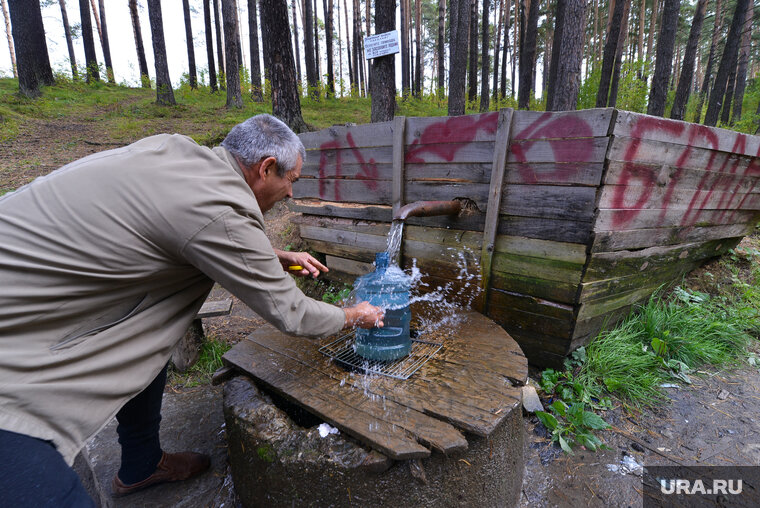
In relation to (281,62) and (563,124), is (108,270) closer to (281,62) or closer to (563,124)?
(563,124)

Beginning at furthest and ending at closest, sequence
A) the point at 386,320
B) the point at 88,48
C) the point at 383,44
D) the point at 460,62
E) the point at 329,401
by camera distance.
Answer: the point at 88,48, the point at 460,62, the point at 383,44, the point at 386,320, the point at 329,401

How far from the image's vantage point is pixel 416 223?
3.61 metres

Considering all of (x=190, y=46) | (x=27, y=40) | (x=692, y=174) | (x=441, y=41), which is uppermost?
A: (x=190, y=46)

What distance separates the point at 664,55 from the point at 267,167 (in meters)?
11.5

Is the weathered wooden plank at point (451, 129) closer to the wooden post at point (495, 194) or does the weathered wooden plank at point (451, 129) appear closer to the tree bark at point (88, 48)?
the wooden post at point (495, 194)

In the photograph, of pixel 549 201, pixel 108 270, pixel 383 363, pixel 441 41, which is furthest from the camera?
pixel 441 41

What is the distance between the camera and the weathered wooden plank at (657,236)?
269 cm

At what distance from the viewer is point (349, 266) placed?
4.69 meters

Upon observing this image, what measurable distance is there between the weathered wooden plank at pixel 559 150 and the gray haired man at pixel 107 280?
1.91 m

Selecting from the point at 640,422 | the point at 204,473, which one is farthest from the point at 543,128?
the point at 204,473

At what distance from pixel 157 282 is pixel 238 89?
1357 cm

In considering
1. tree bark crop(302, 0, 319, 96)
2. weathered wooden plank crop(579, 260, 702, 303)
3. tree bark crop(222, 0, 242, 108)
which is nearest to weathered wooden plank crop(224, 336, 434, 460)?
weathered wooden plank crop(579, 260, 702, 303)

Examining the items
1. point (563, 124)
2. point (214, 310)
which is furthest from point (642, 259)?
point (214, 310)

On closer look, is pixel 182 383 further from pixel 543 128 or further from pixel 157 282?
pixel 543 128
